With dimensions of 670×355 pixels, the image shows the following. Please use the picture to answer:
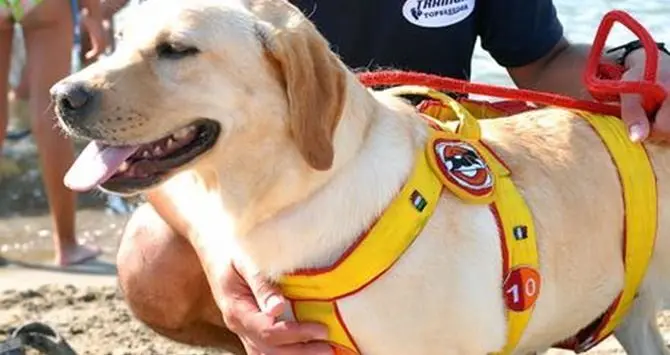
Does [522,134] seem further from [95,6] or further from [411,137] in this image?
[95,6]

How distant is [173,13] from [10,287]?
2587mm

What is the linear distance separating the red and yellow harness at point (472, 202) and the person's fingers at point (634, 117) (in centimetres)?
2

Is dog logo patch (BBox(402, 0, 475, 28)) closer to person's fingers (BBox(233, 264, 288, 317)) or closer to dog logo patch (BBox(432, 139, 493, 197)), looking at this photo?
dog logo patch (BBox(432, 139, 493, 197))

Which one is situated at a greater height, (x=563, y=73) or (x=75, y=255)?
(x=563, y=73)

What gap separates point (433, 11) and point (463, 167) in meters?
0.78

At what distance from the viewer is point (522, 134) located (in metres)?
2.98

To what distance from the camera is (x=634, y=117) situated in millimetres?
3051

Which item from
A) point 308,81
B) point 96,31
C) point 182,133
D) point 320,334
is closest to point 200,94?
point 182,133

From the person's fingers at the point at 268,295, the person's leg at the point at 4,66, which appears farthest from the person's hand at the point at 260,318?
the person's leg at the point at 4,66

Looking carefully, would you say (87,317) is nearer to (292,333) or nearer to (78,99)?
(292,333)

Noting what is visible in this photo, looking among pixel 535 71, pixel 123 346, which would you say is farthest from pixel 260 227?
pixel 123 346

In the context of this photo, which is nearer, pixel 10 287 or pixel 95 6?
pixel 10 287

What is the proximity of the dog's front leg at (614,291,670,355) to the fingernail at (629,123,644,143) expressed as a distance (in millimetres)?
394

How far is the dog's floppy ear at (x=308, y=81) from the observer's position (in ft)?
8.20
